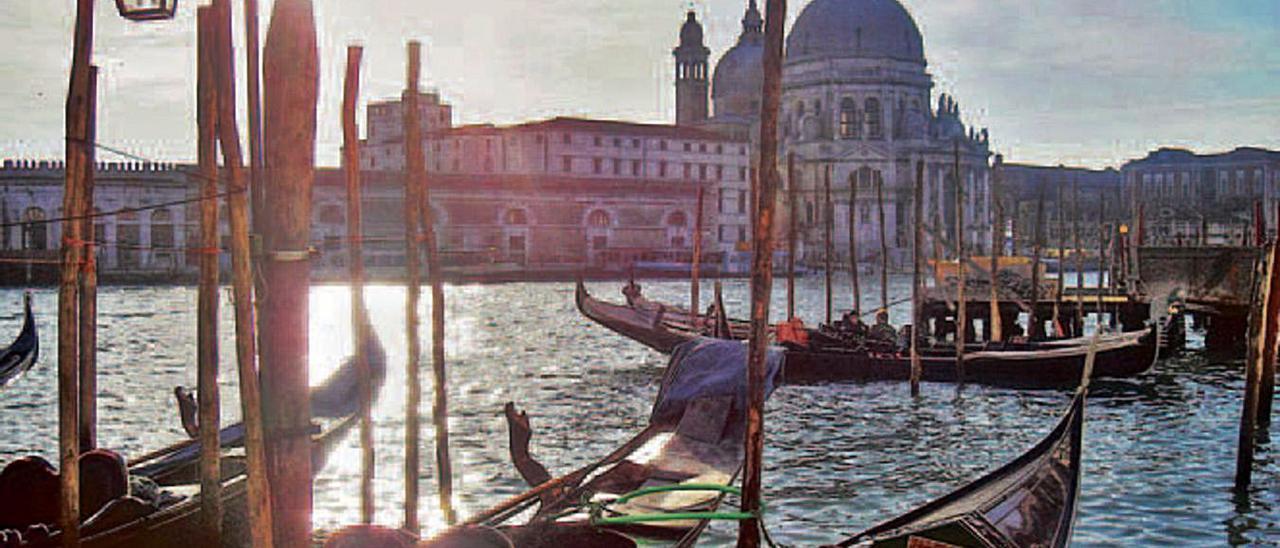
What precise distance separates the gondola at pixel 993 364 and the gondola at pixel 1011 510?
9829 mm

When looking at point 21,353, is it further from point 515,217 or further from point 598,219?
point 598,219

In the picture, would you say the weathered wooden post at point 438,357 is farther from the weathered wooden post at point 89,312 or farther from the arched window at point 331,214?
the arched window at point 331,214

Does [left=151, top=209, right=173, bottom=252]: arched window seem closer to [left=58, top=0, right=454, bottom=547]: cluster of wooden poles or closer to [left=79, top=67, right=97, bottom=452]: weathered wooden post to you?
[left=79, top=67, right=97, bottom=452]: weathered wooden post

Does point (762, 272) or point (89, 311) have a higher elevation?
point (762, 272)

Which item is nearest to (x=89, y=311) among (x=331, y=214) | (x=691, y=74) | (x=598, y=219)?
(x=331, y=214)

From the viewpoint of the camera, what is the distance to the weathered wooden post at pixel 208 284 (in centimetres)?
602

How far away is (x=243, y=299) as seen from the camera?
5.55m

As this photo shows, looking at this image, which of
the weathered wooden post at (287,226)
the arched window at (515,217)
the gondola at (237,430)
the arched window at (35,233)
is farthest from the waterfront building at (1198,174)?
the weathered wooden post at (287,226)

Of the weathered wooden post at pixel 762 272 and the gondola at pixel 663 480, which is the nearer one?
the gondola at pixel 663 480

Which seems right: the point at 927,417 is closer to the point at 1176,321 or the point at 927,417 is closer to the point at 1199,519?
the point at 1199,519

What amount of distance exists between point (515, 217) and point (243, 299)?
53.7 m

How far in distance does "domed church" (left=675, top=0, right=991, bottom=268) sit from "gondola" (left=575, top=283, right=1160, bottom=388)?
50.1 meters

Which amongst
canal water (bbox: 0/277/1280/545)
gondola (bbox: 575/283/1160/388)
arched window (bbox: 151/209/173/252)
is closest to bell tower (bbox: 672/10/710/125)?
arched window (bbox: 151/209/173/252)

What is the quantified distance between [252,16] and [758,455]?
325 centimetres
